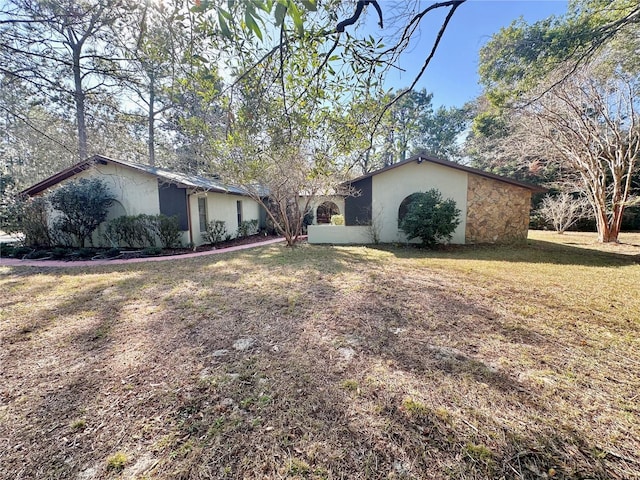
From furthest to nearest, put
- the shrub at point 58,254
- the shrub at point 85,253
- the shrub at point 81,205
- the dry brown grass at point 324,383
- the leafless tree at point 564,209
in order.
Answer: the leafless tree at point 564,209 → the shrub at point 81,205 → the shrub at point 85,253 → the shrub at point 58,254 → the dry brown grass at point 324,383

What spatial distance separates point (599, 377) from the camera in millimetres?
2494

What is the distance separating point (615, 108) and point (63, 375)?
16.8m

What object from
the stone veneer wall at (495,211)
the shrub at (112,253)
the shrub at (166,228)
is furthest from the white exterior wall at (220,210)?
the stone veneer wall at (495,211)

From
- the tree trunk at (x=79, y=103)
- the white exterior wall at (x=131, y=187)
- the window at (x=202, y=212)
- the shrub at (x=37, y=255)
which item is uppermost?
the tree trunk at (x=79, y=103)

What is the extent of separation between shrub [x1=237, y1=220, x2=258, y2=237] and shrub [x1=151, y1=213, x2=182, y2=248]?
14.5 ft

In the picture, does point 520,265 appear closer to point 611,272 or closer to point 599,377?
point 611,272

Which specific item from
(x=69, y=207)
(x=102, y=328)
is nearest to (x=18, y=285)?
(x=102, y=328)

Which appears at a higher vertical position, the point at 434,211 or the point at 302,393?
the point at 434,211

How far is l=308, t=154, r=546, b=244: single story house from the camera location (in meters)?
10.5

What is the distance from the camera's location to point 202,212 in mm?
12078

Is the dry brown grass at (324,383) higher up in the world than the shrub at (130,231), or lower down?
lower down

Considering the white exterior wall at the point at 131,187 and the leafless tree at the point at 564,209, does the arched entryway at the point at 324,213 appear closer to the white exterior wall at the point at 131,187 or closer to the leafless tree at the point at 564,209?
the white exterior wall at the point at 131,187

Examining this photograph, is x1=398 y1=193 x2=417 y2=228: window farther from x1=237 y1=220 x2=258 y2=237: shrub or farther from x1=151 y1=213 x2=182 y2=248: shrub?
x1=151 y1=213 x2=182 y2=248: shrub

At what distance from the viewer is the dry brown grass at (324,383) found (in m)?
1.72
